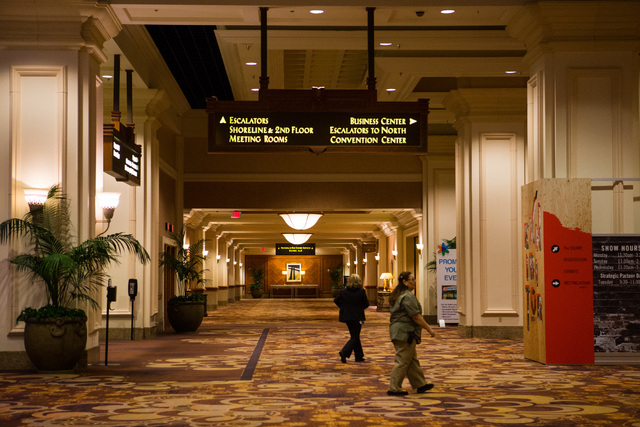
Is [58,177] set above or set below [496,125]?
below

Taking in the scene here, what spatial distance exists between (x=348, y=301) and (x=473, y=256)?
3851 millimetres

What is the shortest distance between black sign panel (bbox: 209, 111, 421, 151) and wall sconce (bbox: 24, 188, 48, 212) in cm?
190

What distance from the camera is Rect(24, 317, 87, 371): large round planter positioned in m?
8.70

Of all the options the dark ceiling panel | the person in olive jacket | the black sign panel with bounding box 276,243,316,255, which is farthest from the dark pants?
the black sign panel with bounding box 276,243,316,255

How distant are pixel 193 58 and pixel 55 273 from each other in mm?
6400

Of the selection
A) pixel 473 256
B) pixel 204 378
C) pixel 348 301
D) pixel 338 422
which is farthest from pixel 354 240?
pixel 338 422

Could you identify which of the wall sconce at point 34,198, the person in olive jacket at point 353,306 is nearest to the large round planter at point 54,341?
the wall sconce at point 34,198

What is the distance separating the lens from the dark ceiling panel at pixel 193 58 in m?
12.6

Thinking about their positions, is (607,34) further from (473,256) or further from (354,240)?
(354,240)

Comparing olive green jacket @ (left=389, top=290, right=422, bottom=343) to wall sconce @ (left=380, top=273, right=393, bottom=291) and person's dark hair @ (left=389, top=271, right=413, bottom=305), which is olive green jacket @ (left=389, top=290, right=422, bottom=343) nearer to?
person's dark hair @ (left=389, top=271, right=413, bottom=305)

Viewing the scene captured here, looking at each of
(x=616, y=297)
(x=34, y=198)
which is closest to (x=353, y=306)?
(x=616, y=297)

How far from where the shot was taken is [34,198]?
29.6 ft

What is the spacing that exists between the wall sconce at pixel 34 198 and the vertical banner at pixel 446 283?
10.8 metres

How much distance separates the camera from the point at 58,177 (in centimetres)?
920
